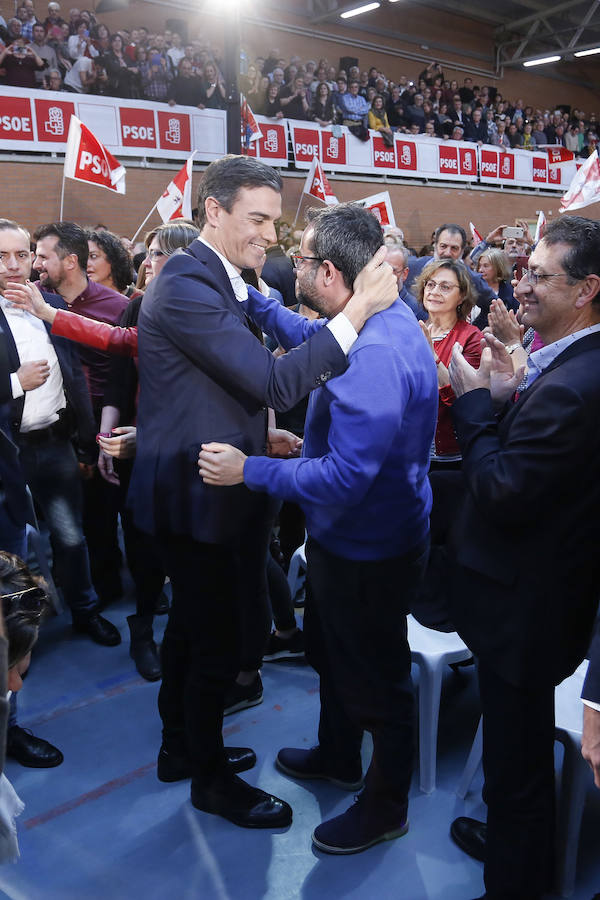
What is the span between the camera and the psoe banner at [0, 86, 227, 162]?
922 centimetres

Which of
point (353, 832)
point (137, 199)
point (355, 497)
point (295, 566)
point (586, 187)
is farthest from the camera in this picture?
point (137, 199)

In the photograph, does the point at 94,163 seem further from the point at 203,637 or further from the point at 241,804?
the point at 241,804

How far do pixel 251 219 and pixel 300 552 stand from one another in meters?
1.68

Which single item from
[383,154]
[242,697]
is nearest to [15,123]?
[383,154]

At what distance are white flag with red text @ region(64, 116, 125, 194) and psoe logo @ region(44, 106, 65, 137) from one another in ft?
10.0

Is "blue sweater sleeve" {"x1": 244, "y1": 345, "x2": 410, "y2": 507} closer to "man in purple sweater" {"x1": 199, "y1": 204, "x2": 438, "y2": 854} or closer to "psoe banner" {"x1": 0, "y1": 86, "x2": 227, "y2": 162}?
"man in purple sweater" {"x1": 199, "y1": 204, "x2": 438, "y2": 854}

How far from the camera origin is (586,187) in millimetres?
7844

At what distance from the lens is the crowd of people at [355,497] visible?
1.44 meters

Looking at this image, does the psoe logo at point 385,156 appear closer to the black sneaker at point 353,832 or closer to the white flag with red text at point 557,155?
the white flag with red text at point 557,155

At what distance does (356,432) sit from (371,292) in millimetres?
344

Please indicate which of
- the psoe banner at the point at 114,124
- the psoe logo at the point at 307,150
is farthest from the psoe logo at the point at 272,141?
the psoe banner at the point at 114,124

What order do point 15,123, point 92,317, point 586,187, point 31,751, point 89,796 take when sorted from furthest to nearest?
point 15,123
point 586,187
point 92,317
point 31,751
point 89,796

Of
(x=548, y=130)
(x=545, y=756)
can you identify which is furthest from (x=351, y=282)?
(x=548, y=130)

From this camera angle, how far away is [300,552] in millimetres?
3029
